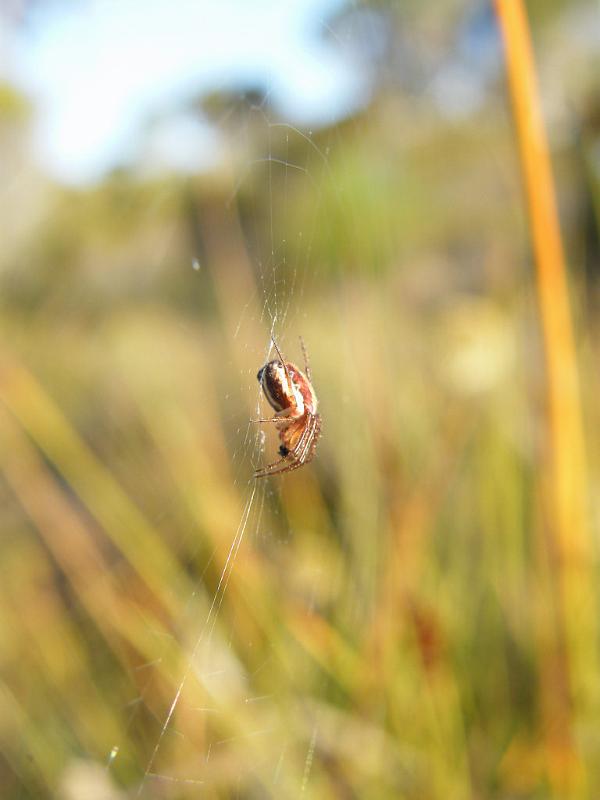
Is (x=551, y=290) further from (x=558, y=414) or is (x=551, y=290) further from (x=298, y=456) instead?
(x=298, y=456)

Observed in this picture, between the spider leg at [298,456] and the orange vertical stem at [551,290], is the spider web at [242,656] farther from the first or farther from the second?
the orange vertical stem at [551,290]

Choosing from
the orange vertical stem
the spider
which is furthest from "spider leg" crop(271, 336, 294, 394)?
the orange vertical stem

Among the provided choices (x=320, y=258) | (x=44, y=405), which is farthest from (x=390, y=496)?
(x=320, y=258)

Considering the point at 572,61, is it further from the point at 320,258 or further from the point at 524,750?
the point at 524,750

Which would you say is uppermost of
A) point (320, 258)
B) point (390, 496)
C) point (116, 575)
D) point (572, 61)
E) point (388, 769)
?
point (572, 61)

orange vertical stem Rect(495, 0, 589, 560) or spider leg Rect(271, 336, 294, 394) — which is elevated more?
orange vertical stem Rect(495, 0, 589, 560)

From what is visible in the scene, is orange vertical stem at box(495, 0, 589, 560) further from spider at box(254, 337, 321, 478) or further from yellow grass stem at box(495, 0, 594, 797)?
spider at box(254, 337, 321, 478)

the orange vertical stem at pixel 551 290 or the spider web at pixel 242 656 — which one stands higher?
the orange vertical stem at pixel 551 290

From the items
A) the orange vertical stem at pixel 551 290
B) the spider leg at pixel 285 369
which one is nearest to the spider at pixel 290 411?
the spider leg at pixel 285 369
